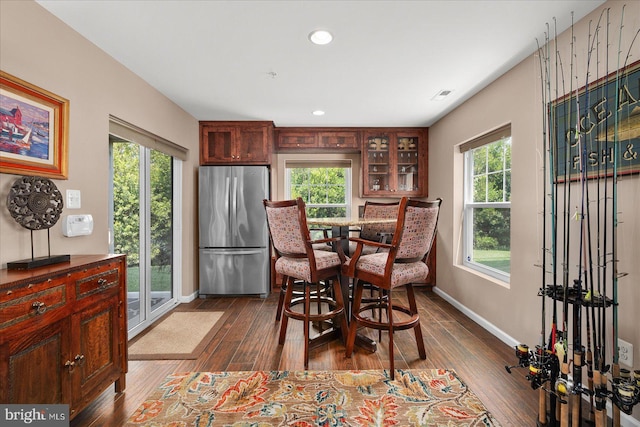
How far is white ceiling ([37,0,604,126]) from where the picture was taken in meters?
1.78

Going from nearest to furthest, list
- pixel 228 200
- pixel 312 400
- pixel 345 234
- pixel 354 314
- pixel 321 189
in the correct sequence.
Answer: pixel 312 400 → pixel 354 314 → pixel 345 234 → pixel 228 200 → pixel 321 189

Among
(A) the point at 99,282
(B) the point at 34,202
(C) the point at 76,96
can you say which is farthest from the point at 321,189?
(B) the point at 34,202

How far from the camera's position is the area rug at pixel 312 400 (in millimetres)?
1664

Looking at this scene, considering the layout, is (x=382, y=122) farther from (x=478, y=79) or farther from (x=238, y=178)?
(x=238, y=178)

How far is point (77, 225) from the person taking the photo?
1.96 metres

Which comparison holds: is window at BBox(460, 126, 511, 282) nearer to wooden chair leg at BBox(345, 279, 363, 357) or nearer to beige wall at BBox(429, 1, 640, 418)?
beige wall at BBox(429, 1, 640, 418)

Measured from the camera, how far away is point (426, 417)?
1.69m

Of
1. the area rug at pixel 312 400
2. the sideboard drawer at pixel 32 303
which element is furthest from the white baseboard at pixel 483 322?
the sideboard drawer at pixel 32 303

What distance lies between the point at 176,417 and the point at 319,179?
11.9ft

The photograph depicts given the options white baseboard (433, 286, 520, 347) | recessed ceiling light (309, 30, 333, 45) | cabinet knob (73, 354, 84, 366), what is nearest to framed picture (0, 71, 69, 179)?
cabinet knob (73, 354, 84, 366)

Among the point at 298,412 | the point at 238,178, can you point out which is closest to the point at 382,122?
the point at 238,178

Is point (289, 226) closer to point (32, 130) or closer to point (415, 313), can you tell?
point (415, 313)

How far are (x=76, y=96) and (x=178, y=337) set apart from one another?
2137 millimetres
